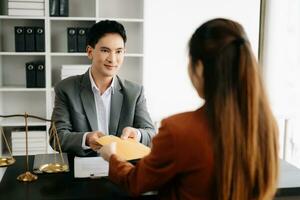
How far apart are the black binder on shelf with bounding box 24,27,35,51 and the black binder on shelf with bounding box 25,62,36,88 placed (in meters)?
0.13

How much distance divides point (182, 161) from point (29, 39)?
2467mm

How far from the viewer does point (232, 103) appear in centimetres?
102

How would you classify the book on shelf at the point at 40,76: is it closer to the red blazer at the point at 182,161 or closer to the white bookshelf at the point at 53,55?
the white bookshelf at the point at 53,55

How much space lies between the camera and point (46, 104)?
3.30 meters

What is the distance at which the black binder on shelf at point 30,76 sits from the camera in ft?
10.5

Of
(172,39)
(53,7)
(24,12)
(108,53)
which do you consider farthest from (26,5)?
(108,53)

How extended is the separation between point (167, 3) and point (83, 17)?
79 centimetres

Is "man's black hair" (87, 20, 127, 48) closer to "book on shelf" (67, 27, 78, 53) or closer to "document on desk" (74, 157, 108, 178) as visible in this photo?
"document on desk" (74, 157, 108, 178)

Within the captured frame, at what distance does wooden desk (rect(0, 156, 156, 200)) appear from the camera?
1319 mm

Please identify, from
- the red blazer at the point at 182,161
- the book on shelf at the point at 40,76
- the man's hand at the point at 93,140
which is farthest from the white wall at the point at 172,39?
Result: the red blazer at the point at 182,161

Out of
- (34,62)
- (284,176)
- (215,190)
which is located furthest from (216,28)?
(34,62)

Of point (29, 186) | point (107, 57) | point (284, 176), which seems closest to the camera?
point (29, 186)

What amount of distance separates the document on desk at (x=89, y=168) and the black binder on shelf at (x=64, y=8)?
185 centimetres

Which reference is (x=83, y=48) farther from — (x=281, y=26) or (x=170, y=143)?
(x=170, y=143)
